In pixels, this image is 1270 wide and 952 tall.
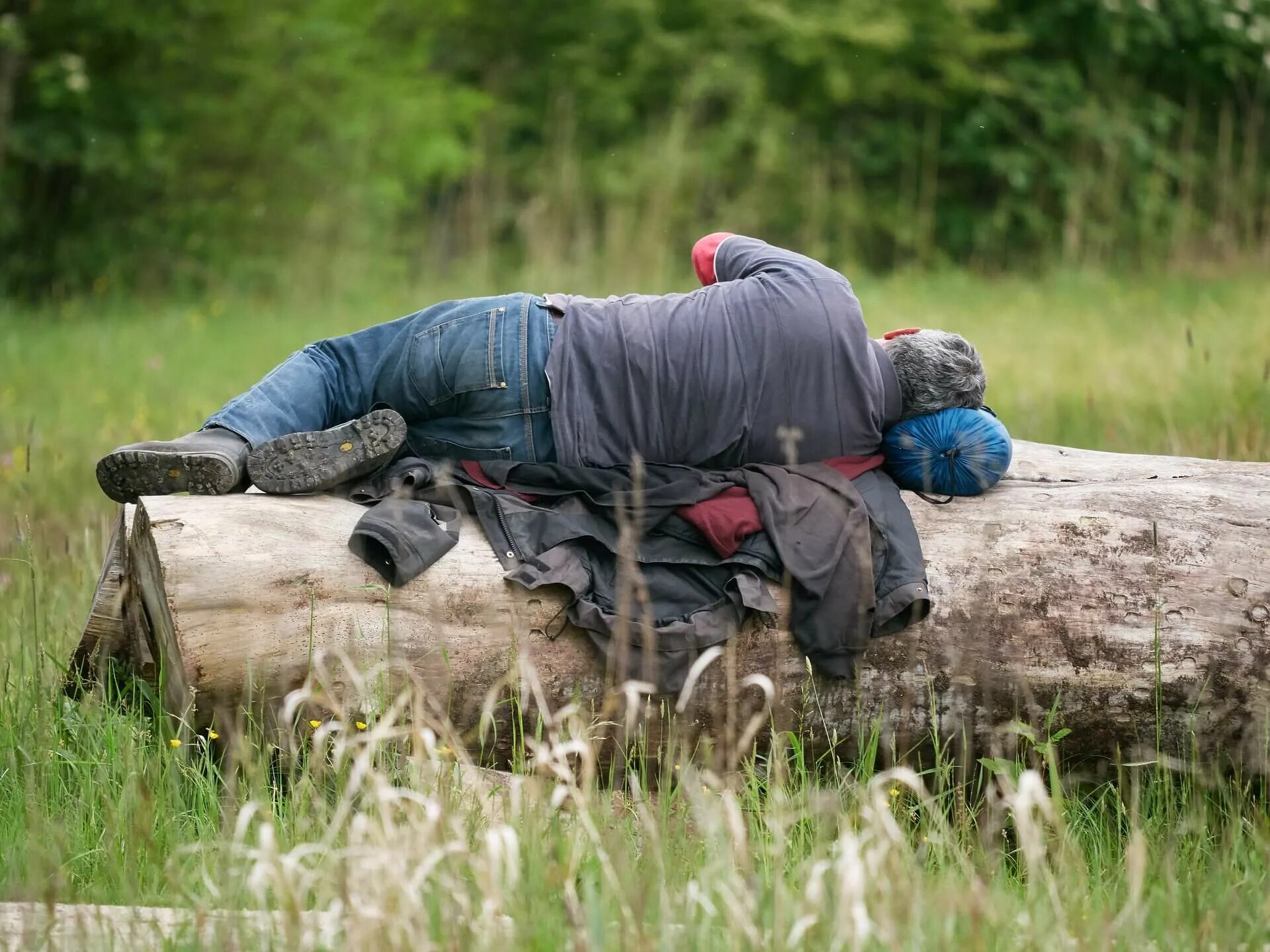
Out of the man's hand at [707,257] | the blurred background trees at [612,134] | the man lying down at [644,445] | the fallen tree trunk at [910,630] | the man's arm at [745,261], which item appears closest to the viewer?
the fallen tree trunk at [910,630]

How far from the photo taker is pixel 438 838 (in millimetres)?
1949

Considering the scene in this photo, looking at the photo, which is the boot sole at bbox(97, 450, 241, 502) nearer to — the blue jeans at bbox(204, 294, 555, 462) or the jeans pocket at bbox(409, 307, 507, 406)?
the blue jeans at bbox(204, 294, 555, 462)

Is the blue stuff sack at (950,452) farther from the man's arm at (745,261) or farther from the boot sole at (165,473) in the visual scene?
the boot sole at (165,473)

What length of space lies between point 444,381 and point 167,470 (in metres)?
0.79

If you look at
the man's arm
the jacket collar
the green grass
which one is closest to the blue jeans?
the man's arm

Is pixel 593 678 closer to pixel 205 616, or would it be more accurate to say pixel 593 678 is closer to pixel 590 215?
pixel 205 616

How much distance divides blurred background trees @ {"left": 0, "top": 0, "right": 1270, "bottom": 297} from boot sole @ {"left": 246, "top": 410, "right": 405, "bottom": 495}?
23.2 feet

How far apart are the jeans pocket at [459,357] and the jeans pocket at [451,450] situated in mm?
114

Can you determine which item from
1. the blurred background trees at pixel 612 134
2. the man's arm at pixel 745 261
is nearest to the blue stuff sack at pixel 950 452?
the man's arm at pixel 745 261

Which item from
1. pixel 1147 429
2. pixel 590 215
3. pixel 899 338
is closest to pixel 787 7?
pixel 590 215

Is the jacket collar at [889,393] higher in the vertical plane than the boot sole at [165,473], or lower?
higher

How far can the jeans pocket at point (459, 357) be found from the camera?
3.49m

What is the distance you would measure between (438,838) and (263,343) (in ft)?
24.4

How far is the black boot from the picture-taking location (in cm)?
306
